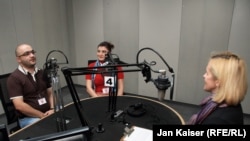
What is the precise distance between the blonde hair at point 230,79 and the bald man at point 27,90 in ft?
5.06

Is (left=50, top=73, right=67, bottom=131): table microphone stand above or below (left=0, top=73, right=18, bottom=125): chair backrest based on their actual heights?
above

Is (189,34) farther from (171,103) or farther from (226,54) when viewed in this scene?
(226,54)

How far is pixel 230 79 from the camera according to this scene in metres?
1.21

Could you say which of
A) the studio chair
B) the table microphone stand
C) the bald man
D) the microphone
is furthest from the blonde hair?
the studio chair

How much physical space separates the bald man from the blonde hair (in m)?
1.54

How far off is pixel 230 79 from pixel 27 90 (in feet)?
6.33

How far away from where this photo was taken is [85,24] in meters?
4.22

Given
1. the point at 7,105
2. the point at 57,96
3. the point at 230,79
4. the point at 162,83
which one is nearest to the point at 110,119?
the point at 57,96

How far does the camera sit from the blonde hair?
1.21 meters

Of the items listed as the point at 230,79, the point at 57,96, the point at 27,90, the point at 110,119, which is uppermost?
the point at 230,79

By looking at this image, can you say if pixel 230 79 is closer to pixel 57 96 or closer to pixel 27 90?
pixel 57 96

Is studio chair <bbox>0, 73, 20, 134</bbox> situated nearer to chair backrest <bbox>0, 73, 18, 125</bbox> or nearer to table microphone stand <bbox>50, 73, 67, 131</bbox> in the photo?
chair backrest <bbox>0, 73, 18, 125</bbox>

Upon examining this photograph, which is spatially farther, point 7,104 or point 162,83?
point 7,104

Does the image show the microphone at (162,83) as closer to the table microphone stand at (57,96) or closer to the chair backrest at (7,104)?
the table microphone stand at (57,96)
